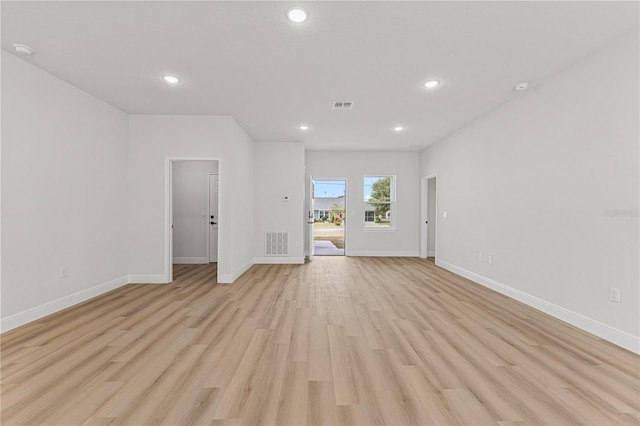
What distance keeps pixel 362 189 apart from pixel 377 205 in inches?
25.2

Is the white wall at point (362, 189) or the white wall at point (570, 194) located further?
the white wall at point (362, 189)

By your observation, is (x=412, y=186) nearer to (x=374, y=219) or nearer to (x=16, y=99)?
(x=374, y=219)

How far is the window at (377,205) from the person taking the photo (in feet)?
24.5

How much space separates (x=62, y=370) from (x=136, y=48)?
9.34 feet

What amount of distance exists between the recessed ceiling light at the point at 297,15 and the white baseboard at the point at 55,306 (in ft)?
12.8

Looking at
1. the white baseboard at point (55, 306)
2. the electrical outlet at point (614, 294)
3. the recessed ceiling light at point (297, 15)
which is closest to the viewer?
the recessed ceiling light at point (297, 15)

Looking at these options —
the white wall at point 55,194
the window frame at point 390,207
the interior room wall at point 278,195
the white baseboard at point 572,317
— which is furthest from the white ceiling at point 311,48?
the window frame at point 390,207

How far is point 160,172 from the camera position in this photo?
4469 mm

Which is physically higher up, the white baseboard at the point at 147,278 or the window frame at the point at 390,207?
the window frame at the point at 390,207

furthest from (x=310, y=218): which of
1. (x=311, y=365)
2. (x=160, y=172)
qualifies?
(x=311, y=365)

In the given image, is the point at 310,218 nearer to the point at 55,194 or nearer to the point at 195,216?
the point at 195,216

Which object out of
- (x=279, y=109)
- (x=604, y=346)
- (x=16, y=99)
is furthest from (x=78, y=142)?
(x=604, y=346)

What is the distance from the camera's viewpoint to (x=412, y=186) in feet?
24.3

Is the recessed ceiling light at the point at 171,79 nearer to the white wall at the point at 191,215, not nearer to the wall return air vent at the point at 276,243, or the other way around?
the white wall at the point at 191,215
